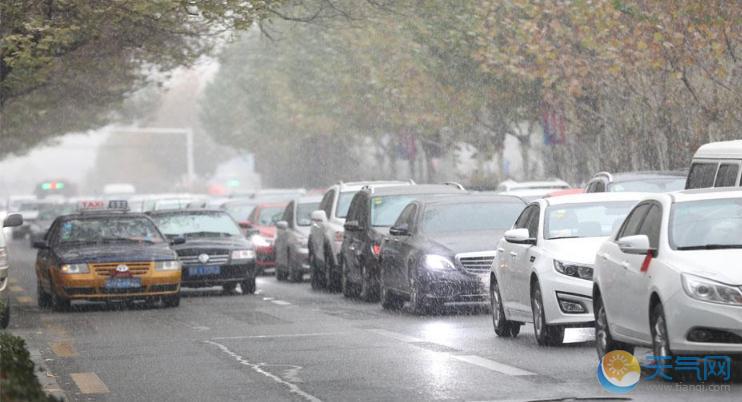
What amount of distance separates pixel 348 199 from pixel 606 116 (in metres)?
12.5

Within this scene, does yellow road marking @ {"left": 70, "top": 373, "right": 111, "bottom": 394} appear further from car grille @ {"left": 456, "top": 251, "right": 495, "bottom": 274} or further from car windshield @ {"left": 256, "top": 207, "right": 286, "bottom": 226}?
car windshield @ {"left": 256, "top": 207, "right": 286, "bottom": 226}

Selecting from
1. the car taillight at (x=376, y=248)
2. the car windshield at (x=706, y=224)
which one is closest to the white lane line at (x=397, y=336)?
the car windshield at (x=706, y=224)

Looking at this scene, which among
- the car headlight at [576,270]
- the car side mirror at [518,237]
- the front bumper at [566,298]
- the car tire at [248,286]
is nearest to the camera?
the front bumper at [566,298]

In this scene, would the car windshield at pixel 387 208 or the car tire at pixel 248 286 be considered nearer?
the car windshield at pixel 387 208

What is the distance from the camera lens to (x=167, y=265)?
23.4m

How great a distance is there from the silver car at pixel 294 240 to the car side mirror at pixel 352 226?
5482 mm

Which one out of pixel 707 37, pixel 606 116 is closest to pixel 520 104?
pixel 606 116

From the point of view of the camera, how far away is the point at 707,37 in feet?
97.2

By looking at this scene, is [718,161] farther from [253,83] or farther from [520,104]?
[253,83]

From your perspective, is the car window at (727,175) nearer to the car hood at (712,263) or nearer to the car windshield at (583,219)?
the car windshield at (583,219)

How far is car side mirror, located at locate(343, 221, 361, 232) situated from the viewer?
2430 centimetres

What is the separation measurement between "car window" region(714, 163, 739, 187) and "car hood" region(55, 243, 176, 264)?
9.77 meters

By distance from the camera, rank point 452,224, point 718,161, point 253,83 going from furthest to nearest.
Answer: point 253,83
point 452,224
point 718,161

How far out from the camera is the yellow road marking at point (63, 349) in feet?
52.5
